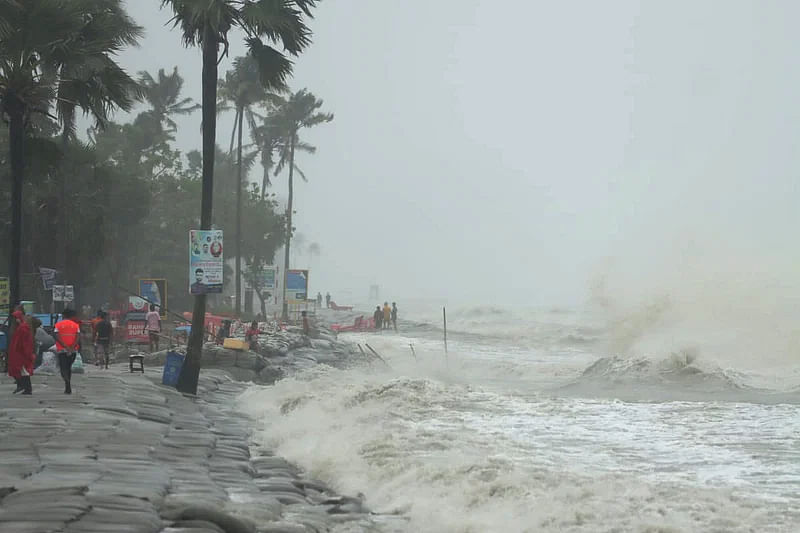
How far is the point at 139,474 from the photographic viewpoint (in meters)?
9.27

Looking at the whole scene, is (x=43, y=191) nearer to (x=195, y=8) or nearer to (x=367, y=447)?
(x=195, y=8)

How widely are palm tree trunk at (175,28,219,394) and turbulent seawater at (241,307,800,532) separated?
1.48 meters

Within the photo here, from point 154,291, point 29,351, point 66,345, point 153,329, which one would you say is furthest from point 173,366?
point 154,291

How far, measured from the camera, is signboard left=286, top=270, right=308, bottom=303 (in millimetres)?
48844

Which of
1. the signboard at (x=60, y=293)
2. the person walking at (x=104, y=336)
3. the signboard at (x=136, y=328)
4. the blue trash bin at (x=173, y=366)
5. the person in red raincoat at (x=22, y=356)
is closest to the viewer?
the person in red raincoat at (x=22, y=356)

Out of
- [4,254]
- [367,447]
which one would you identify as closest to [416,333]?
[4,254]

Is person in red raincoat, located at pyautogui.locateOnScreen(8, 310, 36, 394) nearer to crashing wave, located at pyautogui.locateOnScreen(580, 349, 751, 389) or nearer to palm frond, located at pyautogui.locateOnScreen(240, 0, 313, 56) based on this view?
palm frond, located at pyautogui.locateOnScreen(240, 0, 313, 56)

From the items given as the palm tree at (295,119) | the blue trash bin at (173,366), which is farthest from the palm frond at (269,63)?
the palm tree at (295,119)

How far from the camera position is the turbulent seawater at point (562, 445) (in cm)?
934

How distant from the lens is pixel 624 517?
9.01 metres

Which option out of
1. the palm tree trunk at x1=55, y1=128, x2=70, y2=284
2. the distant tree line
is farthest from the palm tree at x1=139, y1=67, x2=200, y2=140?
the palm tree trunk at x1=55, y1=128, x2=70, y2=284

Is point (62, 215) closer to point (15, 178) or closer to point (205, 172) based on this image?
point (15, 178)

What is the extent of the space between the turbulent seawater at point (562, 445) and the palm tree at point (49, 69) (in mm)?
6452

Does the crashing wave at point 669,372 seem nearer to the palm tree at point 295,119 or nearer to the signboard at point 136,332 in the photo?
the signboard at point 136,332
